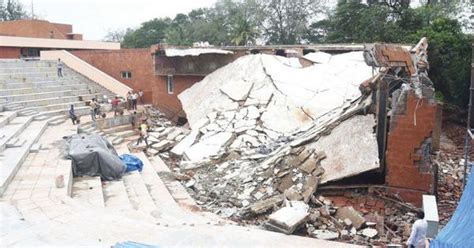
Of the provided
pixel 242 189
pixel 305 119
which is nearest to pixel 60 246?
pixel 242 189

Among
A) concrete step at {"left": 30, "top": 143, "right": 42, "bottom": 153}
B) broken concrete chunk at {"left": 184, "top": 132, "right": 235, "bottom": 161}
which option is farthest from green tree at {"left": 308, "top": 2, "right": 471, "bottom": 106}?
concrete step at {"left": 30, "top": 143, "right": 42, "bottom": 153}

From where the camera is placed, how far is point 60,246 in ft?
19.8

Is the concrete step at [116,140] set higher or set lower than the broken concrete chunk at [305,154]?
lower

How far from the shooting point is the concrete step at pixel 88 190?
30.2 feet

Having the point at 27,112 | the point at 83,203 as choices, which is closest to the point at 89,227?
the point at 83,203

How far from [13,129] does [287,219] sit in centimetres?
971

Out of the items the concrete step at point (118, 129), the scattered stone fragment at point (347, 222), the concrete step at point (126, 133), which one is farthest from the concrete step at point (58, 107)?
the scattered stone fragment at point (347, 222)

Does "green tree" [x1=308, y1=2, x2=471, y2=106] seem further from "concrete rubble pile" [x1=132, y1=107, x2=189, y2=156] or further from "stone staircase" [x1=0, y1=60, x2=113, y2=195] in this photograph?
"stone staircase" [x1=0, y1=60, x2=113, y2=195]

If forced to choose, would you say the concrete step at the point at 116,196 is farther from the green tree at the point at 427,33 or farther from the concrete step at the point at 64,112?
the green tree at the point at 427,33

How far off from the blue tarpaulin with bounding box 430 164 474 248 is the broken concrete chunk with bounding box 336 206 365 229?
3.39 metres

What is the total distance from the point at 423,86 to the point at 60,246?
8.51 metres

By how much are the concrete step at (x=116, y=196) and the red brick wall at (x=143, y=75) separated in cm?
1015

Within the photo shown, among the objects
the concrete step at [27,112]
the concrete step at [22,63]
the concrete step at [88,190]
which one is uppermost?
the concrete step at [22,63]

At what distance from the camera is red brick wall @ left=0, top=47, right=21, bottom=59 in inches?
1055
